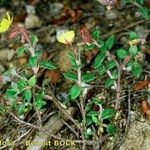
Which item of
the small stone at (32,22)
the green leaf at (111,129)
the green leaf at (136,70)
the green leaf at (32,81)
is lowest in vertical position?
the green leaf at (111,129)

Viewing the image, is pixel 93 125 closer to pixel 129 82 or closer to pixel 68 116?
pixel 68 116

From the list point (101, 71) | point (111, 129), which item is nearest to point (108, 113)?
point (111, 129)

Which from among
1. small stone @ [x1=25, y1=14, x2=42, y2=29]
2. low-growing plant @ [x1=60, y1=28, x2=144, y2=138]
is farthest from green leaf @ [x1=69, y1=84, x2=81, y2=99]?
small stone @ [x1=25, y1=14, x2=42, y2=29]

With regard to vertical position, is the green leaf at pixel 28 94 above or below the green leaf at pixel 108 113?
above

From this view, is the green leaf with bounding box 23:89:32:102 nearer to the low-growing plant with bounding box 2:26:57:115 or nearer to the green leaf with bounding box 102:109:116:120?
the low-growing plant with bounding box 2:26:57:115

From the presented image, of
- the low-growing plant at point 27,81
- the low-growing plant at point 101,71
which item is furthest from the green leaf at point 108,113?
the low-growing plant at point 27,81

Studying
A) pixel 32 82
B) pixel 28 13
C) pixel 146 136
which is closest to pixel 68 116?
pixel 32 82

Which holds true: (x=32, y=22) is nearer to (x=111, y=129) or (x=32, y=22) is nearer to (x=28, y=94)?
(x=28, y=94)

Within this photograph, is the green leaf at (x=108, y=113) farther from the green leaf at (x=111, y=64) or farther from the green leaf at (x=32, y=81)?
the green leaf at (x=32, y=81)
